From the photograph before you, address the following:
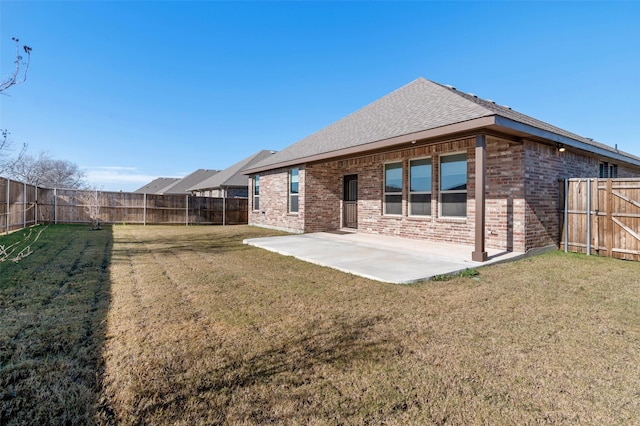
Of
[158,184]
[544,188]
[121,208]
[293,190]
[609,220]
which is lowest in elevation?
[609,220]

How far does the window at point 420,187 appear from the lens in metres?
9.48

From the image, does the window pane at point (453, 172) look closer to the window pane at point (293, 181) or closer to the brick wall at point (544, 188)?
the brick wall at point (544, 188)

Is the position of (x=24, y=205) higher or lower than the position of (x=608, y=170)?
lower

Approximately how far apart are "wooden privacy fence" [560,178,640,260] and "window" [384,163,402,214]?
4.36 meters

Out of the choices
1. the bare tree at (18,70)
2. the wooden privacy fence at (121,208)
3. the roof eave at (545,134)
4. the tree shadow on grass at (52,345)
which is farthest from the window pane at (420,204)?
the wooden privacy fence at (121,208)

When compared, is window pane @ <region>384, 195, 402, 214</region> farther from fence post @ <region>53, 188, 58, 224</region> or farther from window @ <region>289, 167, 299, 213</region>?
fence post @ <region>53, 188, 58, 224</region>

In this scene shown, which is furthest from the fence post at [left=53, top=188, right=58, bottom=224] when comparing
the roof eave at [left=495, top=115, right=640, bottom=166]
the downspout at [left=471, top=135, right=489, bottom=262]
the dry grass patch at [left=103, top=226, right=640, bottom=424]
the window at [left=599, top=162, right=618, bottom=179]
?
the window at [left=599, top=162, right=618, bottom=179]

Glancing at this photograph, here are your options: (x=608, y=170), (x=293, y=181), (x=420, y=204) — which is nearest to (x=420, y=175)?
(x=420, y=204)

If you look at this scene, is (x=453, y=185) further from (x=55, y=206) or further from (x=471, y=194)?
(x=55, y=206)

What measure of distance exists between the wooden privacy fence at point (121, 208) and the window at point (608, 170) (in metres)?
18.3

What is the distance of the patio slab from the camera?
18.9 ft

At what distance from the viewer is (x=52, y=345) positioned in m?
2.87

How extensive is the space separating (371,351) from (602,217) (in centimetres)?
802

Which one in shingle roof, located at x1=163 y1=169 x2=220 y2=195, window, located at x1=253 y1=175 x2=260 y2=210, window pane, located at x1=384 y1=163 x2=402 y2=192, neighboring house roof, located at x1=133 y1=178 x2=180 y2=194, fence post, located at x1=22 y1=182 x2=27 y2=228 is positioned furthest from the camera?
neighboring house roof, located at x1=133 y1=178 x2=180 y2=194
